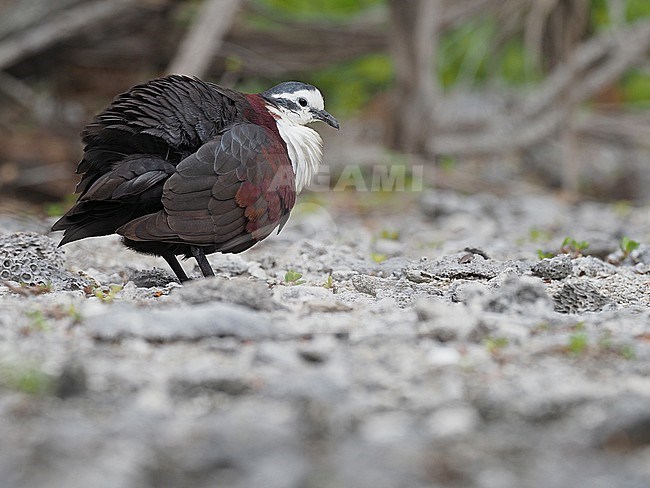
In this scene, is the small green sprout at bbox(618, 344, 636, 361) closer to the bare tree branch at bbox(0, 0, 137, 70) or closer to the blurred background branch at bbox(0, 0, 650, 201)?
the blurred background branch at bbox(0, 0, 650, 201)

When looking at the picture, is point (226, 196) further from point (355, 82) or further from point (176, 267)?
point (355, 82)

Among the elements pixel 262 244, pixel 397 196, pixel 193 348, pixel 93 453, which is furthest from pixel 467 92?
pixel 93 453

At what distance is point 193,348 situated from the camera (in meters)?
3.38

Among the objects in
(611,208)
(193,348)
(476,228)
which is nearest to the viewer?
(193,348)

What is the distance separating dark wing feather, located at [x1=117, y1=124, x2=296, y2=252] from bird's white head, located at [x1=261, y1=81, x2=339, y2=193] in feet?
0.65

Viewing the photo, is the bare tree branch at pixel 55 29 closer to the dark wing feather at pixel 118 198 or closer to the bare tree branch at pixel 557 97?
the bare tree branch at pixel 557 97

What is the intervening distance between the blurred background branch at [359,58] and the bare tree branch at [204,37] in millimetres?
13

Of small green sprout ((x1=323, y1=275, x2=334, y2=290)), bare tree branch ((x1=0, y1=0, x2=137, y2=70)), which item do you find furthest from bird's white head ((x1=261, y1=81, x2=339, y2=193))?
bare tree branch ((x1=0, y1=0, x2=137, y2=70))

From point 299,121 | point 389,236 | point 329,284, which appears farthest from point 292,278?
point 389,236

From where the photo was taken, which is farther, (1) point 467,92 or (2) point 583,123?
(1) point 467,92

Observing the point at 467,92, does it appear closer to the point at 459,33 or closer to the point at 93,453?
the point at 459,33

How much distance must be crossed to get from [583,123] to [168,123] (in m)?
8.06

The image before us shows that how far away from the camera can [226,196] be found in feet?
15.9

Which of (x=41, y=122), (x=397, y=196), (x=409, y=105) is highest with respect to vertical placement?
(x=409, y=105)
